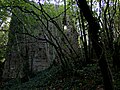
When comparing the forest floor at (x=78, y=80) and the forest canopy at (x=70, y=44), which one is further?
the forest floor at (x=78, y=80)

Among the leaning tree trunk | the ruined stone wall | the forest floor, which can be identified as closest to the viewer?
the leaning tree trunk

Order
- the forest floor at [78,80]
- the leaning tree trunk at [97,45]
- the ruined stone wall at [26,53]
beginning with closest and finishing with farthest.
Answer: the leaning tree trunk at [97,45], the forest floor at [78,80], the ruined stone wall at [26,53]

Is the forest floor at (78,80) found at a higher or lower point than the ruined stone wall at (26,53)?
lower

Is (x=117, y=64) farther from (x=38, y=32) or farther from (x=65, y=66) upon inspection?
(x=38, y=32)

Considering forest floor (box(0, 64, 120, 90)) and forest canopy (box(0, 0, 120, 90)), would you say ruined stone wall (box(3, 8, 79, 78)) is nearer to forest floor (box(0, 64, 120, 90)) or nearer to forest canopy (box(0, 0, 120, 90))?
forest canopy (box(0, 0, 120, 90))

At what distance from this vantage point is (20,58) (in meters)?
18.6

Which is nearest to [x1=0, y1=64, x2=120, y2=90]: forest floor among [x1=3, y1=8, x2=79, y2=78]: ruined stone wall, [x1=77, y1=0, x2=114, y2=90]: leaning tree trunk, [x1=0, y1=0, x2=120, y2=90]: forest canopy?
[x1=0, y1=0, x2=120, y2=90]: forest canopy

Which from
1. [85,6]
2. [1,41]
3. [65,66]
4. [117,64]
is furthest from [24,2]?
[1,41]

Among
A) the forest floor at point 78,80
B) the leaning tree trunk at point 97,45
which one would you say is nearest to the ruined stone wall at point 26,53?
the forest floor at point 78,80

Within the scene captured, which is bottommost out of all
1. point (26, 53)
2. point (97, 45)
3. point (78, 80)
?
point (78, 80)

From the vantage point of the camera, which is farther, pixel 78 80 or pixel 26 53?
pixel 26 53

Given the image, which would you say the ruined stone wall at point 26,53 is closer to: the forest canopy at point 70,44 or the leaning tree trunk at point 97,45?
the forest canopy at point 70,44

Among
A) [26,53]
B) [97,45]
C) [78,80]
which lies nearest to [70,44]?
[78,80]

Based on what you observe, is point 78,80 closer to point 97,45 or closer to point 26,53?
point 97,45
